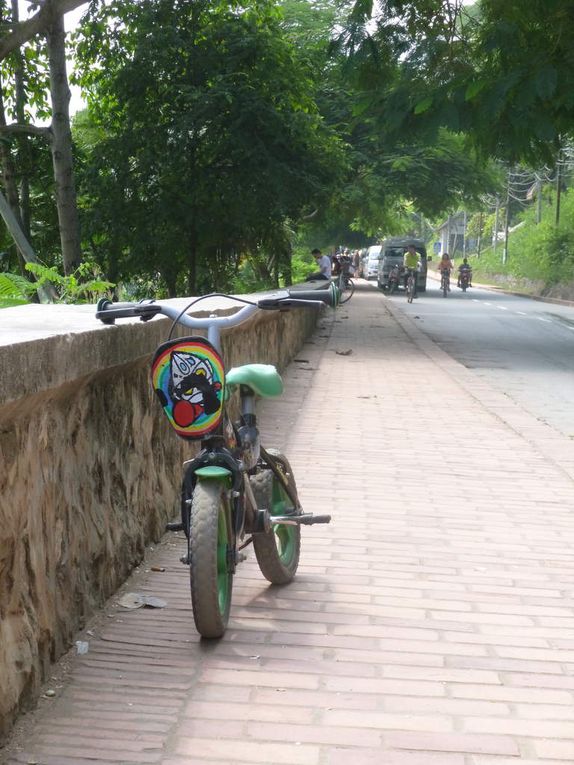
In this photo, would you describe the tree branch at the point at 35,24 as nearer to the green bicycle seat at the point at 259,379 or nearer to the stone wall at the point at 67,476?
the stone wall at the point at 67,476

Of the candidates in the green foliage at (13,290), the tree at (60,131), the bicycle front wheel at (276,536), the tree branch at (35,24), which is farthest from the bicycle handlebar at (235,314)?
the tree at (60,131)

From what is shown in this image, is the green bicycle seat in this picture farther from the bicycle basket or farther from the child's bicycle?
the bicycle basket

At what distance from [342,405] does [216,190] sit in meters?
10.3

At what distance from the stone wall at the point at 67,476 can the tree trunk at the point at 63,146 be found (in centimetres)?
1119

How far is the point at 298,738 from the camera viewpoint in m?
3.16

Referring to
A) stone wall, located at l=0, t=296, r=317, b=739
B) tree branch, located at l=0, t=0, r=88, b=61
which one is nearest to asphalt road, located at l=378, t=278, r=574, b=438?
stone wall, located at l=0, t=296, r=317, b=739

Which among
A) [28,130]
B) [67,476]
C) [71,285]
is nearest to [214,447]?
[67,476]

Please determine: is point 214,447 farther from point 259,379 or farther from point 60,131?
point 60,131

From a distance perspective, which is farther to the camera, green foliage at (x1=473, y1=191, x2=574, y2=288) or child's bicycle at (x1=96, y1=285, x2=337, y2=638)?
green foliage at (x1=473, y1=191, x2=574, y2=288)

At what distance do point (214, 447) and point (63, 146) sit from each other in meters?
13.0

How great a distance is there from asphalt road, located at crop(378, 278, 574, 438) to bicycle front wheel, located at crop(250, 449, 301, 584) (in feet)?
18.3

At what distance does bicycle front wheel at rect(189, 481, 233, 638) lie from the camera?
12.3 ft

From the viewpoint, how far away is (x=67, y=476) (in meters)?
3.87

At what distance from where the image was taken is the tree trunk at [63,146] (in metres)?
15.5
